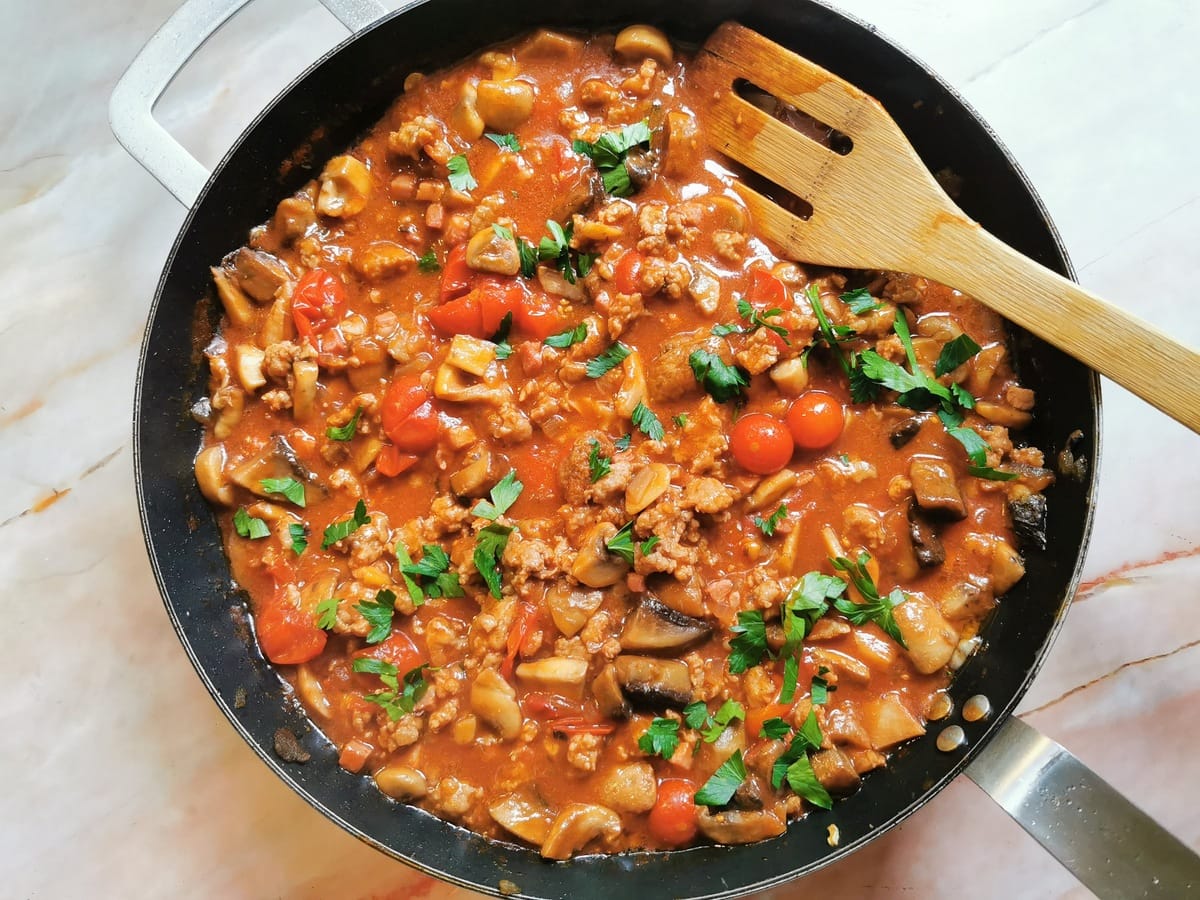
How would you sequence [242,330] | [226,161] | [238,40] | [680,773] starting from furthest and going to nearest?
[238,40]
[242,330]
[226,161]
[680,773]

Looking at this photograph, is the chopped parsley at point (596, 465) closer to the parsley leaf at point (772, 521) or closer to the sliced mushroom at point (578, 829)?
the parsley leaf at point (772, 521)

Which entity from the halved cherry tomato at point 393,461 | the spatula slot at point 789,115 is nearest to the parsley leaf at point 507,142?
the spatula slot at point 789,115

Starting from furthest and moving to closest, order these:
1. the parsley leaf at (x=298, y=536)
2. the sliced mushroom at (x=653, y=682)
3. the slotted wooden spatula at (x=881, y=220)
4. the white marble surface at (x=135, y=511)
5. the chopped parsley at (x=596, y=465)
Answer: the white marble surface at (x=135, y=511) → the parsley leaf at (x=298, y=536) → the chopped parsley at (x=596, y=465) → the sliced mushroom at (x=653, y=682) → the slotted wooden spatula at (x=881, y=220)

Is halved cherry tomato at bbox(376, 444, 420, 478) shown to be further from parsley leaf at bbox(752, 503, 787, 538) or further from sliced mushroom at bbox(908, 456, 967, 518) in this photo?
sliced mushroom at bbox(908, 456, 967, 518)

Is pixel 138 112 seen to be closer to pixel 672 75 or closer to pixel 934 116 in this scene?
pixel 672 75

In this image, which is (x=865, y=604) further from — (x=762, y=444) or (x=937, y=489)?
(x=762, y=444)

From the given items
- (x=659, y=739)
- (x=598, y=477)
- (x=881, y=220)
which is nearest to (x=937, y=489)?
(x=881, y=220)

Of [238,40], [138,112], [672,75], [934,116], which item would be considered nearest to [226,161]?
[138,112]
